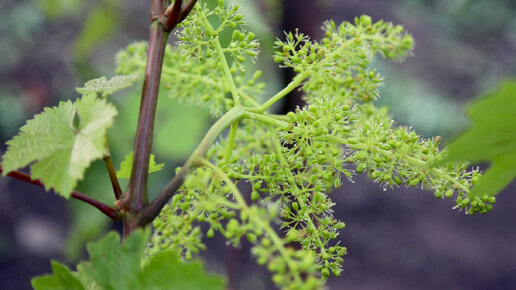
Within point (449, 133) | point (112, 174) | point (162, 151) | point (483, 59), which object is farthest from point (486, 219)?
point (112, 174)

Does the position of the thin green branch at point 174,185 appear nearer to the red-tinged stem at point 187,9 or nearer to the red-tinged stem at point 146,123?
the red-tinged stem at point 146,123

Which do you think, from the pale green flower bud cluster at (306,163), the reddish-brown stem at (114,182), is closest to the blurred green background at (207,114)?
the pale green flower bud cluster at (306,163)

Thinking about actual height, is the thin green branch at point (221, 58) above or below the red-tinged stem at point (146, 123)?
above

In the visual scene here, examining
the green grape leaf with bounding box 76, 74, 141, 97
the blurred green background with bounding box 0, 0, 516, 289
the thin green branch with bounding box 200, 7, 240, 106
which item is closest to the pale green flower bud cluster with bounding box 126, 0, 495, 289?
the thin green branch with bounding box 200, 7, 240, 106

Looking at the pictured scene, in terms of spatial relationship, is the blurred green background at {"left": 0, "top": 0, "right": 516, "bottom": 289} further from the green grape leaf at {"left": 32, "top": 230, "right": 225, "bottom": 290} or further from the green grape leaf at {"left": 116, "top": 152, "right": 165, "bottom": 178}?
A: the green grape leaf at {"left": 32, "top": 230, "right": 225, "bottom": 290}

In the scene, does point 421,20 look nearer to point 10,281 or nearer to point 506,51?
point 506,51

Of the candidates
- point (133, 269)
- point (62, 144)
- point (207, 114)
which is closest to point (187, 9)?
point (62, 144)

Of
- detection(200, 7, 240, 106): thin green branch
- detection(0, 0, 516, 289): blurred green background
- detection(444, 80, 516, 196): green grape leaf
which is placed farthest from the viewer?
detection(0, 0, 516, 289): blurred green background

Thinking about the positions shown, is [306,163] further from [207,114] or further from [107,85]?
[207,114]
